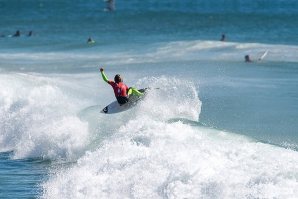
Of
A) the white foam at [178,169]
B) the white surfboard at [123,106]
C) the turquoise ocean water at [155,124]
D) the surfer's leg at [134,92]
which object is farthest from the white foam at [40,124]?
the white foam at [178,169]

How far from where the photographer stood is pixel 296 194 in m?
12.4

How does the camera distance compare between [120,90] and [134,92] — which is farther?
[134,92]

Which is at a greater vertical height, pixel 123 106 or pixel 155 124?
pixel 155 124

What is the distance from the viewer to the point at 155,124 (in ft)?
54.7

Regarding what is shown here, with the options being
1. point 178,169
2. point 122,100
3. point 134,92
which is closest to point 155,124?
point 122,100

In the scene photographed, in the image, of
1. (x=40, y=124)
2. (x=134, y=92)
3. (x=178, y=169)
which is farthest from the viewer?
(x=40, y=124)

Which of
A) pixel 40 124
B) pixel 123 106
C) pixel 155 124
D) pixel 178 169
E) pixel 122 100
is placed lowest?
pixel 40 124

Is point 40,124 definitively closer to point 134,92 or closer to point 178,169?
point 134,92

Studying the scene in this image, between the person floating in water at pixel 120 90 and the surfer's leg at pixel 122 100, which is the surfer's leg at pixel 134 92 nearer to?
the person floating in water at pixel 120 90

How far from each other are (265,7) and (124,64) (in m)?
45.0

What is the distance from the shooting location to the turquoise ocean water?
539 inches

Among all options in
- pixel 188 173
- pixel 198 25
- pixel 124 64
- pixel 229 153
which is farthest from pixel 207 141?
pixel 198 25

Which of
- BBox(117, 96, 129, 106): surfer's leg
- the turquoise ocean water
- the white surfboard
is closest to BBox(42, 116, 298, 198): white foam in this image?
the turquoise ocean water

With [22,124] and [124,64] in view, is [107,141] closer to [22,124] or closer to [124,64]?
[22,124]
